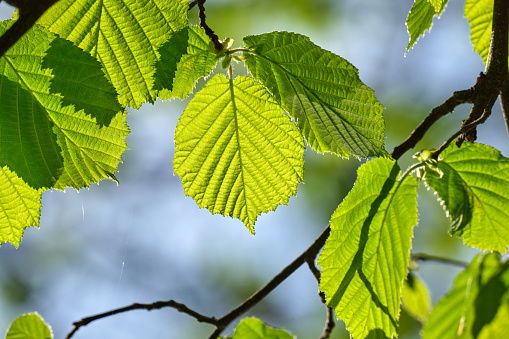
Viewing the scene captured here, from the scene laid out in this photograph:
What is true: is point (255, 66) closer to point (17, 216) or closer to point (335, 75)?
point (335, 75)

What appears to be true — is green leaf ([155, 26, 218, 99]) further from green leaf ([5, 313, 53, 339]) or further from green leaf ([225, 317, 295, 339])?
green leaf ([5, 313, 53, 339])

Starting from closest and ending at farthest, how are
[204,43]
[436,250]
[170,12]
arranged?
1. [170,12]
2. [204,43]
3. [436,250]

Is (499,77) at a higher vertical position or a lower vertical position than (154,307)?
higher

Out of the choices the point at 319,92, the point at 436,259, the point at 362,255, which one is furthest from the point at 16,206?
the point at 436,259

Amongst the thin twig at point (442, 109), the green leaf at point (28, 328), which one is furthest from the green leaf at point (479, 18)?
the green leaf at point (28, 328)

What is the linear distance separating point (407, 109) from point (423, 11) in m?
6.17

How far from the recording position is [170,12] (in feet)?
3.50

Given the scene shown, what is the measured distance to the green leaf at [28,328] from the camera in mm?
1654

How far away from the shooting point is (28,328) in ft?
5.44

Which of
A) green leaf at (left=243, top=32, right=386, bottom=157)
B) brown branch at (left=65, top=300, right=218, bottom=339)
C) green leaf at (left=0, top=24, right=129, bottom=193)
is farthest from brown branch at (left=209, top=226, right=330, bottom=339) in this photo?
green leaf at (left=0, top=24, right=129, bottom=193)

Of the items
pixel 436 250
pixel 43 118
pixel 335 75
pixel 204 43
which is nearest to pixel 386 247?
pixel 335 75

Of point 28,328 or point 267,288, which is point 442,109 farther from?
point 28,328

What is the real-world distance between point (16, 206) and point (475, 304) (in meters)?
1.12

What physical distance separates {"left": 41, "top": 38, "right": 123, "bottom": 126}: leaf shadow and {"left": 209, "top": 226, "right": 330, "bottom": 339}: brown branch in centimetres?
65
